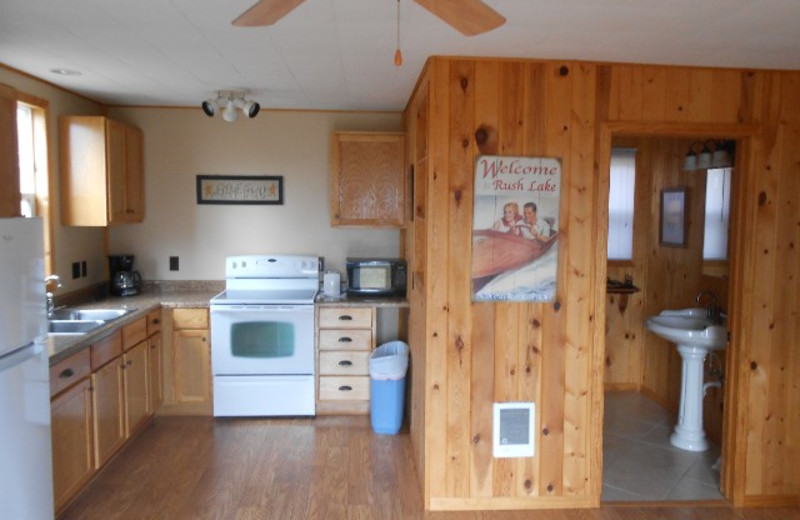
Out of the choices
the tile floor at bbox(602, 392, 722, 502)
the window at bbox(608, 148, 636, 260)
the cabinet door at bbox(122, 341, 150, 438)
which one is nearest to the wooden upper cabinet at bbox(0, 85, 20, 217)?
the cabinet door at bbox(122, 341, 150, 438)

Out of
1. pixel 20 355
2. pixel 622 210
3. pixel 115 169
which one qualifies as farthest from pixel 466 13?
pixel 622 210

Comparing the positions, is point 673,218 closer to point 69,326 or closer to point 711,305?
point 711,305

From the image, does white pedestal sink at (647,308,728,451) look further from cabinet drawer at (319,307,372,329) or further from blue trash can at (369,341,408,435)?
cabinet drawer at (319,307,372,329)

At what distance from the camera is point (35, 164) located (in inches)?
147

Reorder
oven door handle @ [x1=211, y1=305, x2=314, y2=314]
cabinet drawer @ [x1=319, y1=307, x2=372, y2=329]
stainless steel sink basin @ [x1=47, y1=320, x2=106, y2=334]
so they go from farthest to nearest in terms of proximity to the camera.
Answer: cabinet drawer @ [x1=319, y1=307, x2=372, y2=329] → oven door handle @ [x1=211, y1=305, x2=314, y2=314] → stainless steel sink basin @ [x1=47, y1=320, x2=106, y2=334]

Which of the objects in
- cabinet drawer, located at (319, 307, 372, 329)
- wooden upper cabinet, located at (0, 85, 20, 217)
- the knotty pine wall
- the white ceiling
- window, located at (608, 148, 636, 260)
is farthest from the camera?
window, located at (608, 148, 636, 260)

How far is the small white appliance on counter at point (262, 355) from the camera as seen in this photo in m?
4.21

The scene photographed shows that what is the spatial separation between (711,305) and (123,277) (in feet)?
14.0

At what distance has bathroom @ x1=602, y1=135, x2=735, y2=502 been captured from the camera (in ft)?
11.8

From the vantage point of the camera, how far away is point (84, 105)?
425cm

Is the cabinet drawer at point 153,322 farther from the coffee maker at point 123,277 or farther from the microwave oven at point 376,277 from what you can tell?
the microwave oven at point 376,277

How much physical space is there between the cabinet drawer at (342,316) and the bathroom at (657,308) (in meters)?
1.89

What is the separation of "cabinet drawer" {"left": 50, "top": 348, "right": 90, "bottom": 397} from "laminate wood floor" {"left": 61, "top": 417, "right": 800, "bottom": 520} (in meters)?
0.69

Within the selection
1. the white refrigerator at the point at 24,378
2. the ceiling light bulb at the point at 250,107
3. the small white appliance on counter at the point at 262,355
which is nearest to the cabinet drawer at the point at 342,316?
the small white appliance on counter at the point at 262,355
